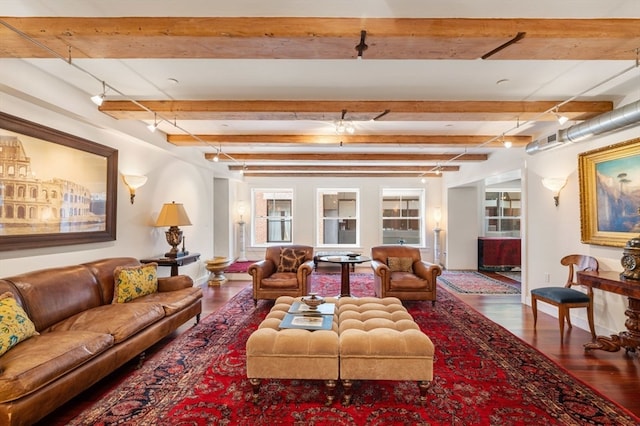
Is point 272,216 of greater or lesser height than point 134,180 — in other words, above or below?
below

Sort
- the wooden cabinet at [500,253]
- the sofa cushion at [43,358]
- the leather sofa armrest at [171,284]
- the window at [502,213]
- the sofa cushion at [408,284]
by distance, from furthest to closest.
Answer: the window at [502,213]
the wooden cabinet at [500,253]
the sofa cushion at [408,284]
the leather sofa armrest at [171,284]
the sofa cushion at [43,358]

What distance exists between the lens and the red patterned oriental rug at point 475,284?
5.61m

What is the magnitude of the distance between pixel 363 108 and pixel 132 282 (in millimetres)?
3213

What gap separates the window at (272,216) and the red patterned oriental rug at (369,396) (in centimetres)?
566

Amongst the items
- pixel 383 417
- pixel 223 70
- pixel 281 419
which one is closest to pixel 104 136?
pixel 223 70

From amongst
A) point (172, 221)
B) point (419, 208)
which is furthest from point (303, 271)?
point (419, 208)

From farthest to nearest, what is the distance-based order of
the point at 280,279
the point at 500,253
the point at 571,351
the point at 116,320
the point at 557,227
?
the point at 500,253 < the point at 280,279 < the point at 557,227 < the point at 571,351 < the point at 116,320

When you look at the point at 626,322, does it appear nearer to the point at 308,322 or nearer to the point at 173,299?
the point at 308,322

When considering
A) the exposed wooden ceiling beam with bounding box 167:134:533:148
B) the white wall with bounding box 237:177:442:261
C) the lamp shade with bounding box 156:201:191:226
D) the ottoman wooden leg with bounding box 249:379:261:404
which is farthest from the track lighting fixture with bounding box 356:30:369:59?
the white wall with bounding box 237:177:442:261

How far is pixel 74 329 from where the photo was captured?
250cm

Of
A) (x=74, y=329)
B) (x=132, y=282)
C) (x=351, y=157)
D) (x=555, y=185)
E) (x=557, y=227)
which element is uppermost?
(x=351, y=157)

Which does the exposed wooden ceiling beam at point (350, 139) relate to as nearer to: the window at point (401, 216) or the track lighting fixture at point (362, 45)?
the track lighting fixture at point (362, 45)

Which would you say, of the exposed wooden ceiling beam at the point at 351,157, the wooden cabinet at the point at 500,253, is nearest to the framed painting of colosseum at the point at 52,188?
the exposed wooden ceiling beam at the point at 351,157

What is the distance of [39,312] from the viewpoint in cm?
251
